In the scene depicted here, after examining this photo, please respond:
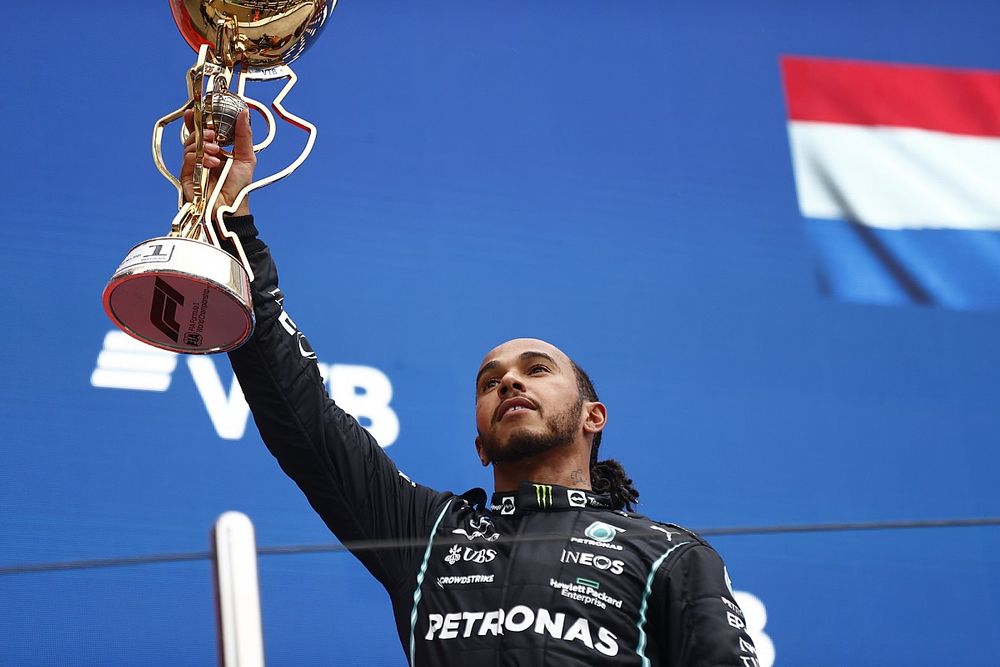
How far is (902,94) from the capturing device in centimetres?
281

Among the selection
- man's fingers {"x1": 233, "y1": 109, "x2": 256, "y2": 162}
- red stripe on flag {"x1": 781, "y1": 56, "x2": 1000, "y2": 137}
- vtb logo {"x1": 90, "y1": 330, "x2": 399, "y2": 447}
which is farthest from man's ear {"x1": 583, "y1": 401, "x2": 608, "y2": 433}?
red stripe on flag {"x1": 781, "y1": 56, "x2": 1000, "y2": 137}

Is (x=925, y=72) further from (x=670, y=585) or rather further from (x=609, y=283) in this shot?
(x=670, y=585)

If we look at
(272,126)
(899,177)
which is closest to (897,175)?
(899,177)

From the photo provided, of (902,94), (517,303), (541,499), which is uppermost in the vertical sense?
(902,94)

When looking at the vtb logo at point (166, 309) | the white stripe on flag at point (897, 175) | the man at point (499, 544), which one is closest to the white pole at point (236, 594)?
the man at point (499, 544)

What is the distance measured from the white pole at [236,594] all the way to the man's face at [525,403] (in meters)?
0.76

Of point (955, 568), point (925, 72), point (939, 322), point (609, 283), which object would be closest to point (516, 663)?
point (955, 568)

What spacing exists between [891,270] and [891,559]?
1310 mm

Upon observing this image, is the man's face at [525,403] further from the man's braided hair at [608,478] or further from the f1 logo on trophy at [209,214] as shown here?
the f1 logo on trophy at [209,214]

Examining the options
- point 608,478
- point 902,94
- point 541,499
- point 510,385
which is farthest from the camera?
point 902,94

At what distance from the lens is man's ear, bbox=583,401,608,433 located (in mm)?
1673

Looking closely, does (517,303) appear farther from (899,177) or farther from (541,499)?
(899,177)

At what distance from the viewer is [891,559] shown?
143 cm

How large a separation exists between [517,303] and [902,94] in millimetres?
1105
